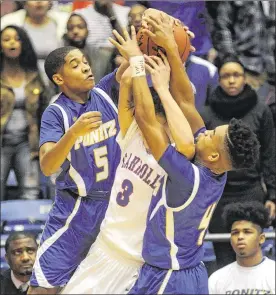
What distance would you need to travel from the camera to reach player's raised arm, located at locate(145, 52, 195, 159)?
4.82 m

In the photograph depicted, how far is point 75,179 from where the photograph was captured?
18.8ft

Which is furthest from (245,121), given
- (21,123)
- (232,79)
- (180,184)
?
(180,184)

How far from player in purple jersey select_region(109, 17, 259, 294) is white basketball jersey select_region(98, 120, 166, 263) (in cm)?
22

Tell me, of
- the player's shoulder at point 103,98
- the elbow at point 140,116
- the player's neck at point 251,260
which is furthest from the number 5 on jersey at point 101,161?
the player's neck at point 251,260

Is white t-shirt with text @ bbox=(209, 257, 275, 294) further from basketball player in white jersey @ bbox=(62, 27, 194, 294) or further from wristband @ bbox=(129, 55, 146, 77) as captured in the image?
wristband @ bbox=(129, 55, 146, 77)

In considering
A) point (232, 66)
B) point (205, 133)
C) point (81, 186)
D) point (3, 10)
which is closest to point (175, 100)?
point (205, 133)

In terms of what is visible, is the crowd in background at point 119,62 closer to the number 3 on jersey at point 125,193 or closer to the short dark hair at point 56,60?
the short dark hair at point 56,60

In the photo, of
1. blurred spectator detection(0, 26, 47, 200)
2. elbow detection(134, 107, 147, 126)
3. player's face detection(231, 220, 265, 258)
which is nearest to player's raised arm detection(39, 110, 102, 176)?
elbow detection(134, 107, 147, 126)

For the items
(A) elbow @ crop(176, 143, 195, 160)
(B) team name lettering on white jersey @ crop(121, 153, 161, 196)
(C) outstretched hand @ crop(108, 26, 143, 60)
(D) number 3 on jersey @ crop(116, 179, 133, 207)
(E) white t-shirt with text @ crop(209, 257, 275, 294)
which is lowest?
(E) white t-shirt with text @ crop(209, 257, 275, 294)

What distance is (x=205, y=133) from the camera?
4930 millimetres

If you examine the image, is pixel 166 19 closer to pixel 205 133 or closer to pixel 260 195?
pixel 205 133

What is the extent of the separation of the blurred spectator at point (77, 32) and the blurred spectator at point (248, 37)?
1135 mm

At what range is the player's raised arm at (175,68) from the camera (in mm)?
5109

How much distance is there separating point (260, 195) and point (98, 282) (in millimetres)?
2639
